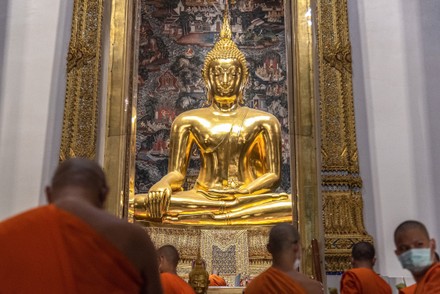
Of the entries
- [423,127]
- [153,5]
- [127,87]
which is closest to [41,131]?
[127,87]

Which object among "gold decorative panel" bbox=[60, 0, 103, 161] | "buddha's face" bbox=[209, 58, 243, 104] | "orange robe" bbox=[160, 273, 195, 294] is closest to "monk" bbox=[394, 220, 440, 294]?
"orange robe" bbox=[160, 273, 195, 294]

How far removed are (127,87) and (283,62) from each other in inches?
149

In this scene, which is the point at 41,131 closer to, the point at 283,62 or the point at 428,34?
the point at 283,62

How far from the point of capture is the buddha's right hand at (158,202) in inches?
258

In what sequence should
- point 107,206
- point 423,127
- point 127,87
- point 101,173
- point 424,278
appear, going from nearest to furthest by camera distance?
point 101,173 → point 424,278 → point 107,206 → point 127,87 → point 423,127

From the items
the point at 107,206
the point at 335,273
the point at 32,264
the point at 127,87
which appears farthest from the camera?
the point at 335,273

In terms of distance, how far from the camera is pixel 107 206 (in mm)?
5227

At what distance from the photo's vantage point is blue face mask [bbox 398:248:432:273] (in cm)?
Result: 270

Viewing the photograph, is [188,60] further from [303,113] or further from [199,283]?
[199,283]

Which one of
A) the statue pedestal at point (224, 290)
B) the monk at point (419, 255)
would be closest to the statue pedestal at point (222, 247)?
the statue pedestal at point (224, 290)

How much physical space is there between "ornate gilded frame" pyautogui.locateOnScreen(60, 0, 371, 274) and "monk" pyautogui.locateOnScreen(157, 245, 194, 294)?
1.37m

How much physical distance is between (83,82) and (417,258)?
16.9 feet

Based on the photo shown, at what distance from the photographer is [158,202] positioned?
258 inches

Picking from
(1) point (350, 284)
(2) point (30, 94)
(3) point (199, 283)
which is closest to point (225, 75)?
(2) point (30, 94)
